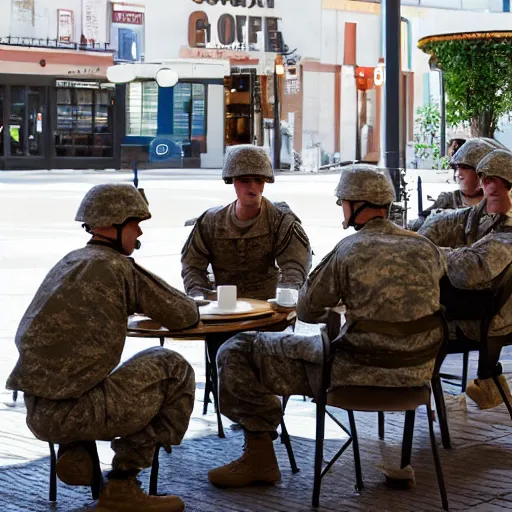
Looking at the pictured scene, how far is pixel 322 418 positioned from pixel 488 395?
191 cm

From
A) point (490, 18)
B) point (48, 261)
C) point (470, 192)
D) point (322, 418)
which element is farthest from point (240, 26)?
point (322, 418)

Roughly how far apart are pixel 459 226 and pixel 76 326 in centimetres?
275

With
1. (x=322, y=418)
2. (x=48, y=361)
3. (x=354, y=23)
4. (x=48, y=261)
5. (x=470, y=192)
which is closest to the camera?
(x=48, y=361)

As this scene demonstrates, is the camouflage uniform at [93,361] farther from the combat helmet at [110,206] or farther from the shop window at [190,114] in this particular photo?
the shop window at [190,114]

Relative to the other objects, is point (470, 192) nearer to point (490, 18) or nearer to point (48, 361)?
point (48, 361)

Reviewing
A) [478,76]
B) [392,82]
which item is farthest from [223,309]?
[392,82]

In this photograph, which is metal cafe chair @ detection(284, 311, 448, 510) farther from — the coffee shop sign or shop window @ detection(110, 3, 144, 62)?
the coffee shop sign

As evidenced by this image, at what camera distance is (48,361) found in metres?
4.44

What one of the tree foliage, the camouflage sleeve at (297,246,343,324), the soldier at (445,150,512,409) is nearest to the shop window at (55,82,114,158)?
the tree foliage

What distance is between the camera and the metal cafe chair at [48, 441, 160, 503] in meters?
4.58

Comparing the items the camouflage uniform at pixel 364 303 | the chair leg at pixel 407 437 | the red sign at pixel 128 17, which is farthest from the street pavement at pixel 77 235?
the red sign at pixel 128 17

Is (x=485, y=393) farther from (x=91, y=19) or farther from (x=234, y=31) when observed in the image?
(x=234, y=31)

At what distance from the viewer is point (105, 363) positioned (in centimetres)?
449

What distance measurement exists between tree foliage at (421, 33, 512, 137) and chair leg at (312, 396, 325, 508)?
6484 millimetres
